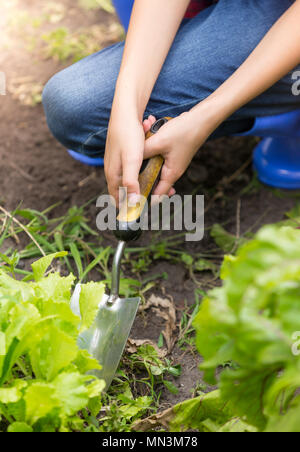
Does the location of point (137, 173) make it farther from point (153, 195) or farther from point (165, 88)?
point (165, 88)

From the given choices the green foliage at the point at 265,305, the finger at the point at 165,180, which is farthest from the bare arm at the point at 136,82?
the green foliage at the point at 265,305

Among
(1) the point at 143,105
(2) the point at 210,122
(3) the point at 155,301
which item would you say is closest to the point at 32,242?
(3) the point at 155,301

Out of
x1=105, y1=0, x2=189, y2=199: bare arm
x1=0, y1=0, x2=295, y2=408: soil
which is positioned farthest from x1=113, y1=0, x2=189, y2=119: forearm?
x1=0, y1=0, x2=295, y2=408: soil

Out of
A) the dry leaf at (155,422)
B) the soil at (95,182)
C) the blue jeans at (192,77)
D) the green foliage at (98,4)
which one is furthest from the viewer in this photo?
the green foliage at (98,4)

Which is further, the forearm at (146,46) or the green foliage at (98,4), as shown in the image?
the green foliage at (98,4)

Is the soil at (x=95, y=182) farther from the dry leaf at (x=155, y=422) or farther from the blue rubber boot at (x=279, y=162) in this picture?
the dry leaf at (x=155, y=422)

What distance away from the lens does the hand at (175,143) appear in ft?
4.12

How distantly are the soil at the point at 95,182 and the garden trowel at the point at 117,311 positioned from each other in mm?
282

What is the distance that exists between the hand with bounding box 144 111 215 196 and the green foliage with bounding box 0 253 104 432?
0.42m

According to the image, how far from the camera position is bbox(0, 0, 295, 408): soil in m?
1.73

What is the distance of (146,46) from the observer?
1.39 metres

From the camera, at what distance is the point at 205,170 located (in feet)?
6.47

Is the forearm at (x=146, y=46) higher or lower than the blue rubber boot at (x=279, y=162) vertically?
higher

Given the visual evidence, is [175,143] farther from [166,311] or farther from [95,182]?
[95,182]
